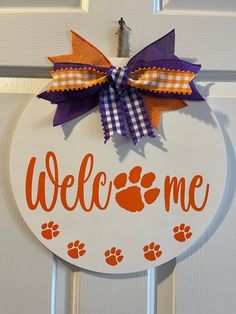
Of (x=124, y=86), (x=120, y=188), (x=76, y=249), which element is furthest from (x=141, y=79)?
(x=76, y=249)

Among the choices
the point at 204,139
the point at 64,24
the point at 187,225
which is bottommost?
the point at 187,225

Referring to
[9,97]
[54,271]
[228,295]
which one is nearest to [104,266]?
[54,271]

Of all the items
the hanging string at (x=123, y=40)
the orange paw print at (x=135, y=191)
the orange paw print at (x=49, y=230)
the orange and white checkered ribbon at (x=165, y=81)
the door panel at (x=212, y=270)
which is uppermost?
the hanging string at (x=123, y=40)

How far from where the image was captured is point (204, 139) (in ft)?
1.95

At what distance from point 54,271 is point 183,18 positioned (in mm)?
429

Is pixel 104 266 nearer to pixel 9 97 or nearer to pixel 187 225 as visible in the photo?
pixel 187 225

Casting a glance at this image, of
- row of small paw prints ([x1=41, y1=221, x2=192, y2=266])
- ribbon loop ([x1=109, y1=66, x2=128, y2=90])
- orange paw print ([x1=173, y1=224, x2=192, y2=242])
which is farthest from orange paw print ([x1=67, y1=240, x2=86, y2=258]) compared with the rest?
ribbon loop ([x1=109, y1=66, x2=128, y2=90])

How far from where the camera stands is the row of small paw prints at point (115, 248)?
1.93 feet

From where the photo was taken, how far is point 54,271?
0.61 meters

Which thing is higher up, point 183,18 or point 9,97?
point 183,18

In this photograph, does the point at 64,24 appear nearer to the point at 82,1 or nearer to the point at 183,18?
the point at 82,1

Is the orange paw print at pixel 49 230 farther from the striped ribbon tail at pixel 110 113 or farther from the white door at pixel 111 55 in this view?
the striped ribbon tail at pixel 110 113

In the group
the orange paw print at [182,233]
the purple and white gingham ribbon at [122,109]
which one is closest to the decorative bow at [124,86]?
the purple and white gingham ribbon at [122,109]

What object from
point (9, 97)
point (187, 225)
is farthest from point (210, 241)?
point (9, 97)
